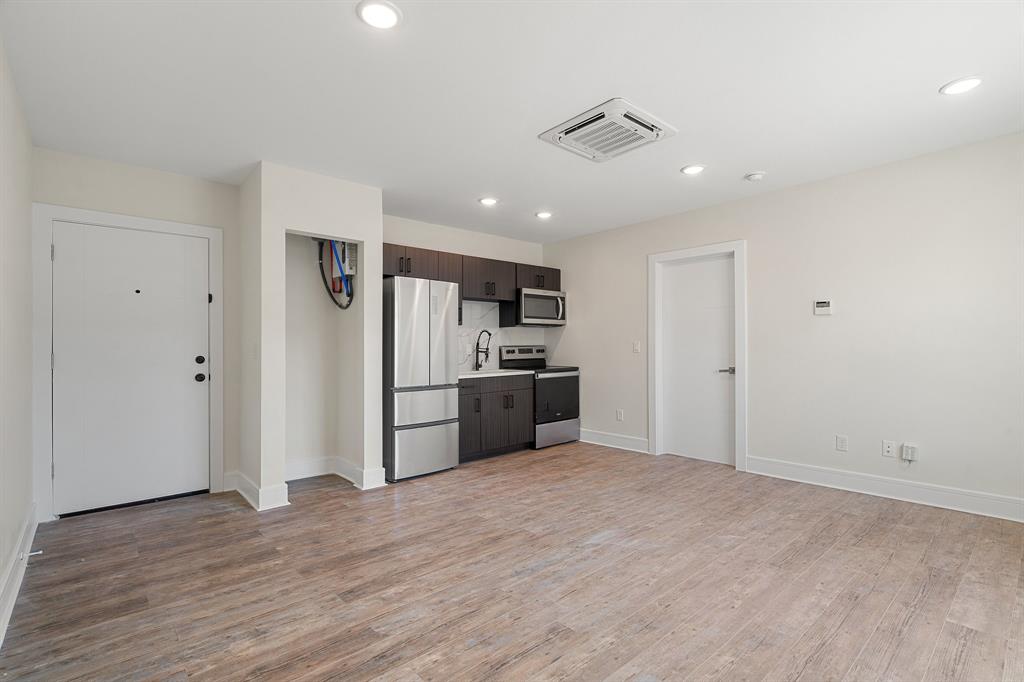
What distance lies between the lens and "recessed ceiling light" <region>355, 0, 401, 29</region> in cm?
186

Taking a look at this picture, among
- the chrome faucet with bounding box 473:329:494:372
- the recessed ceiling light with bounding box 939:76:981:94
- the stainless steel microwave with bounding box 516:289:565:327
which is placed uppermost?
the recessed ceiling light with bounding box 939:76:981:94

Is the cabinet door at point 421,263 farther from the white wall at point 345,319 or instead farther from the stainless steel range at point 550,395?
the stainless steel range at point 550,395

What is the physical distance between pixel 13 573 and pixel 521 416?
391 cm

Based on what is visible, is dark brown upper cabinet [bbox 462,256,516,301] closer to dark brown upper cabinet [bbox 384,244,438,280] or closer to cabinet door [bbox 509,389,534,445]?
dark brown upper cabinet [bbox 384,244,438,280]

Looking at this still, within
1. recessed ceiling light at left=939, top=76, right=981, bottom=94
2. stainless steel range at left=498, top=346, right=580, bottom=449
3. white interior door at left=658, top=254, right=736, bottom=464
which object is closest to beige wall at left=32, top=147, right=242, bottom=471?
stainless steel range at left=498, top=346, right=580, bottom=449

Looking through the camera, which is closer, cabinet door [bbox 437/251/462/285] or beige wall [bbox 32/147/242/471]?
beige wall [bbox 32/147/242/471]

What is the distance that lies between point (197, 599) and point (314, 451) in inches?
85.5

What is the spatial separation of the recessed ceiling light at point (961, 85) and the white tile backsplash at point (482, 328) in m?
4.20

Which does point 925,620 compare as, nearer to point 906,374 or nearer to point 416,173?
point 906,374

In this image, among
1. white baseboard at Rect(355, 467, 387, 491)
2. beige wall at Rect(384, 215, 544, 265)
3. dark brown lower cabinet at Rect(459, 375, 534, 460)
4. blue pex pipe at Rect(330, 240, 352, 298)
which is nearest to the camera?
white baseboard at Rect(355, 467, 387, 491)

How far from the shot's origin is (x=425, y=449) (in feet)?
14.1

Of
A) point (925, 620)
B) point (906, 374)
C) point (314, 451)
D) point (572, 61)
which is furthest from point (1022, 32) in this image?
point (314, 451)

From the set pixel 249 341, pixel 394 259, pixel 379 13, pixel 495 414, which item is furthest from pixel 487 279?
pixel 379 13

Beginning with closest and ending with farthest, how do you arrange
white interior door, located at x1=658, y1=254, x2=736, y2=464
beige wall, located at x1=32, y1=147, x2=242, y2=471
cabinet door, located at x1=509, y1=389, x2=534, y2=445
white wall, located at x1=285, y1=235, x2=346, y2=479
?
1. beige wall, located at x1=32, y1=147, x2=242, y2=471
2. white wall, located at x1=285, y1=235, x2=346, y2=479
3. white interior door, located at x1=658, y1=254, x2=736, y2=464
4. cabinet door, located at x1=509, y1=389, x2=534, y2=445
